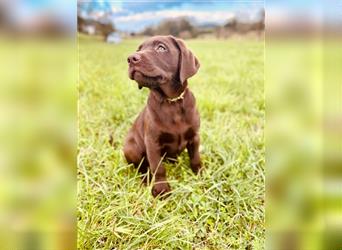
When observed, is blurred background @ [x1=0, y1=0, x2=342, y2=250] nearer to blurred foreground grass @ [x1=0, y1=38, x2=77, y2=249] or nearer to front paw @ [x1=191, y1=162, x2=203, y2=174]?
blurred foreground grass @ [x1=0, y1=38, x2=77, y2=249]

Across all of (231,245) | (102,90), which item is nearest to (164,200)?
(231,245)

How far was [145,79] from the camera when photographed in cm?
120

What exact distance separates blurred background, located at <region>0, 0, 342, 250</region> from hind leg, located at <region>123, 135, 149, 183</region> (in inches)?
19.4

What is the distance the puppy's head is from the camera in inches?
46.4

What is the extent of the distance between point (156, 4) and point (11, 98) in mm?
620

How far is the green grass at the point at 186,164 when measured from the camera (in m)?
1.17

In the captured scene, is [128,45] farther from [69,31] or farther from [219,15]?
[69,31]

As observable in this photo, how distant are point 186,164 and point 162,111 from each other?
0.21m

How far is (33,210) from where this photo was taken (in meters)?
0.86

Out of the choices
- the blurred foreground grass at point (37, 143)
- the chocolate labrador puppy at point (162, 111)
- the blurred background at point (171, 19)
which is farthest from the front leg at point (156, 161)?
the blurred foreground grass at point (37, 143)

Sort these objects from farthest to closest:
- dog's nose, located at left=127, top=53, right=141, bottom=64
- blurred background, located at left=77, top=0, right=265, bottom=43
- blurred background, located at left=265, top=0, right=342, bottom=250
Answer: blurred background, located at left=77, top=0, right=265, bottom=43
dog's nose, located at left=127, top=53, right=141, bottom=64
blurred background, located at left=265, top=0, right=342, bottom=250

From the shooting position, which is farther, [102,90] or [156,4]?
[102,90]

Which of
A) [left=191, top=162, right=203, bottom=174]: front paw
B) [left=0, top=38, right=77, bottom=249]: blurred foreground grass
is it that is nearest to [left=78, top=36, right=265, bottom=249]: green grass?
[left=191, top=162, right=203, bottom=174]: front paw

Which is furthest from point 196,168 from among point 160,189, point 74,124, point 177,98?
point 74,124
